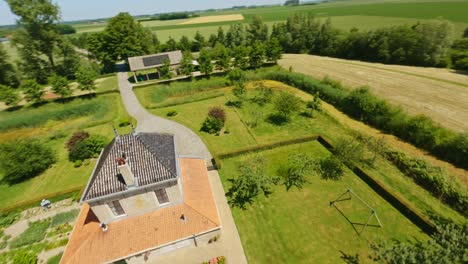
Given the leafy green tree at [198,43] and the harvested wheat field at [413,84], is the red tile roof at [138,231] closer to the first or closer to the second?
the harvested wheat field at [413,84]

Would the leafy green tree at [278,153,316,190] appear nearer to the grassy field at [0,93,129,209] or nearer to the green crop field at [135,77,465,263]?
the green crop field at [135,77,465,263]

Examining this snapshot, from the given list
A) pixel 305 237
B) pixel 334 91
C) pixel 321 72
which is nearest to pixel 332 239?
pixel 305 237

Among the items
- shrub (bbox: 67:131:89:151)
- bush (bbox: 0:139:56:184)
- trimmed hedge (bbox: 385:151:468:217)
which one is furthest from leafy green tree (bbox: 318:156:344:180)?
bush (bbox: 0:139:56:184)

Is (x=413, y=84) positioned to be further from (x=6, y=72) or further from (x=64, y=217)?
(x=6, y=72)

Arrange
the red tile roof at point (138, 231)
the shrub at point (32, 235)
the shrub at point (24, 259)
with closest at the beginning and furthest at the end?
the shrub at point (24, 259) < the red tile roof at point (138, 231) < the shrub at point (32, 235)

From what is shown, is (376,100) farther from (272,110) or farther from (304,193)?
(304,193)

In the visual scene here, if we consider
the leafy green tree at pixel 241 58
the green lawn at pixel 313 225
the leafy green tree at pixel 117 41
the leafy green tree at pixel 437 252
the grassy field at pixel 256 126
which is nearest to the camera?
the leafy green tree at pixel 437 252

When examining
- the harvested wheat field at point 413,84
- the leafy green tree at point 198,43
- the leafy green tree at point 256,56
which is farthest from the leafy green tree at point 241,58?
the leafy green tree at point 198,43
